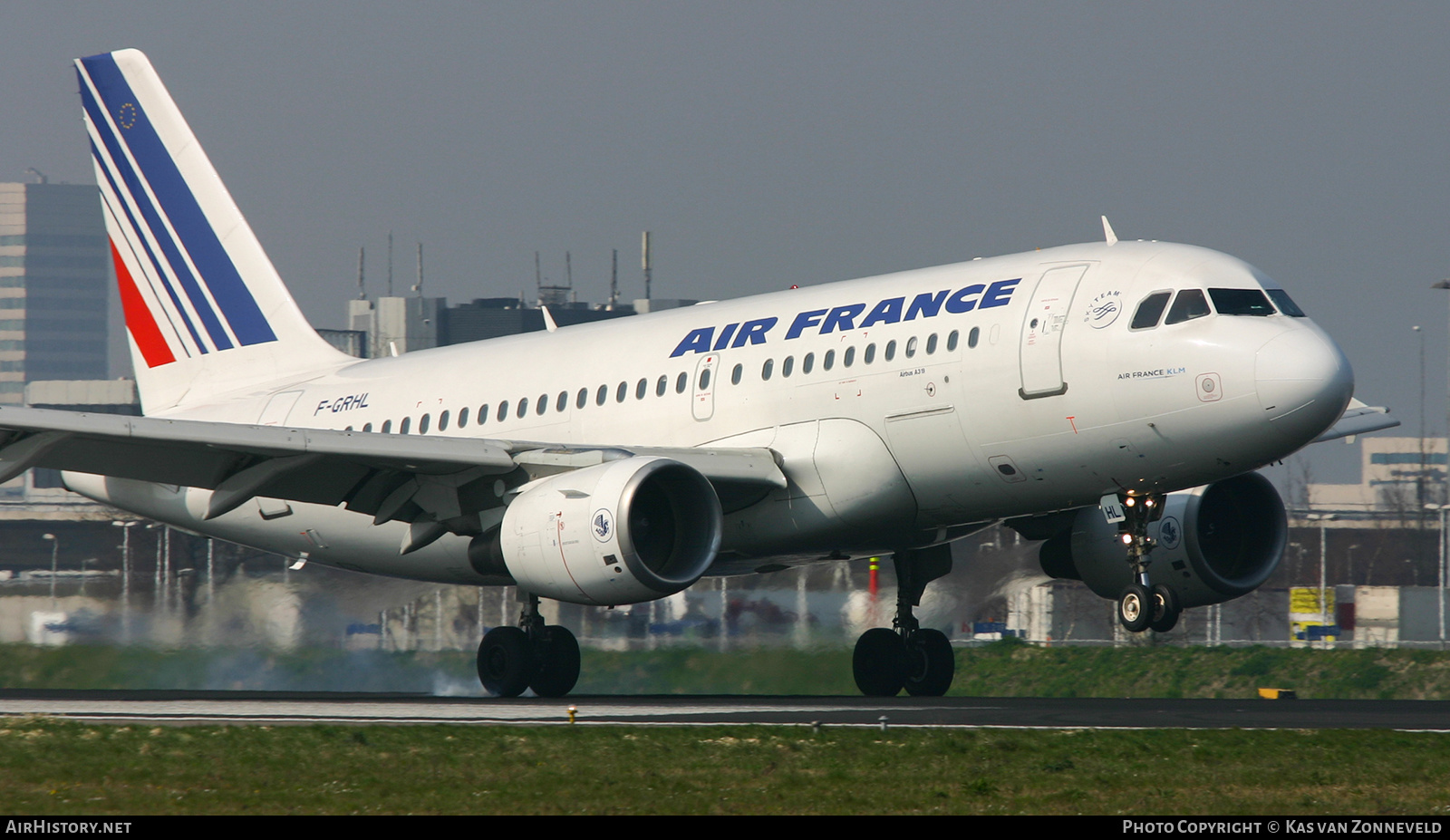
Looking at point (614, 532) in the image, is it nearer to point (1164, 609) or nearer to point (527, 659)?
point (527, 659)

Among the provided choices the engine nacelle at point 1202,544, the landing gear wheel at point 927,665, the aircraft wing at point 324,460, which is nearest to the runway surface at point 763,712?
the engine nacelle at point 1202,544

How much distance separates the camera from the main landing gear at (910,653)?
87.2 feet

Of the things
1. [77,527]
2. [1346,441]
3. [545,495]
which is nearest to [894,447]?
[545,495]

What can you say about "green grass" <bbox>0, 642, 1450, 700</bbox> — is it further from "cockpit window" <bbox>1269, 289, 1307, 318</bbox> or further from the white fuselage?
"cockpit window" <bbox>1269, 289, 1307, 318</bbox>

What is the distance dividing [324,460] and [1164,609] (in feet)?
37.0

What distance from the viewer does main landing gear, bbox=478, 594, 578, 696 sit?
25.6 metres

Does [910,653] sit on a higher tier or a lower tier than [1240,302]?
lower

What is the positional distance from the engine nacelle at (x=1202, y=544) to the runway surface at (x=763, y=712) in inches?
91.3

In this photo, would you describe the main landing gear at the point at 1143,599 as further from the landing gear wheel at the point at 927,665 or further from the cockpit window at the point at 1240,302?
the landing gear wheel at the point at 927,665

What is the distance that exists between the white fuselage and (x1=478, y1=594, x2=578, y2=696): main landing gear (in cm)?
117

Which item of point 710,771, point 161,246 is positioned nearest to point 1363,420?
point 710,771

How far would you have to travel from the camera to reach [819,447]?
22.4 metres

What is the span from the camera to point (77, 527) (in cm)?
5619
